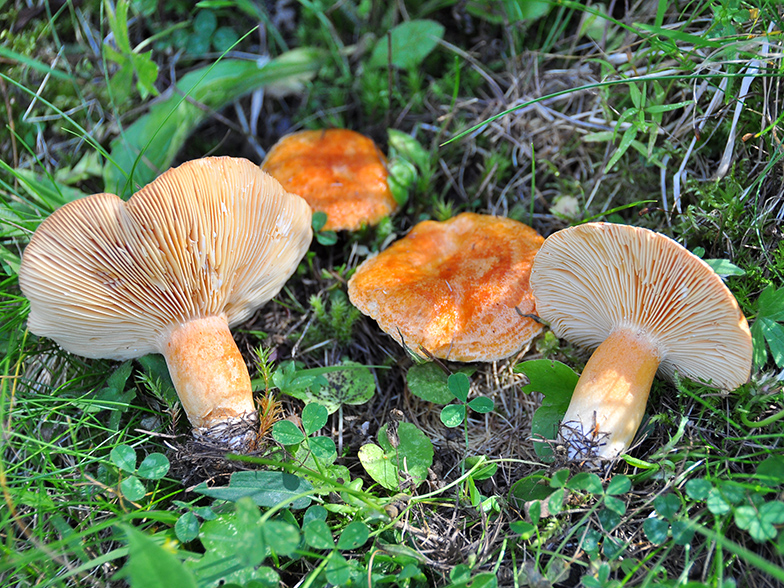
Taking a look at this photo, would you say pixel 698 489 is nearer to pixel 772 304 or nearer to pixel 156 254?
pixel 772 304

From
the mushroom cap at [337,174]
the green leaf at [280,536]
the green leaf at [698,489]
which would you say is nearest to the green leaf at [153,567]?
the green leaf at [280,536]

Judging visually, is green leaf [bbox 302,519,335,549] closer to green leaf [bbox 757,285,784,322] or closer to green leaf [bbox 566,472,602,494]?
green leaf [bbox 566,472,602,494]

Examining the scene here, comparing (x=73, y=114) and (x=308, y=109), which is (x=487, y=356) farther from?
(x=73, y=114)

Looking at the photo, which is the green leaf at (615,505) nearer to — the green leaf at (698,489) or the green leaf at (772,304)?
the green leaf at (698,489)

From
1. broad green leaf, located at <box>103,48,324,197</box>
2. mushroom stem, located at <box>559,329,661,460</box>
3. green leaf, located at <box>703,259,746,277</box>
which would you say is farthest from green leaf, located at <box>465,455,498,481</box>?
broad green leaf, located at <box>103,48,324,197</box>

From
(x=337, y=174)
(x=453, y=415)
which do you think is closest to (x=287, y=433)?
(x=453, y=415)

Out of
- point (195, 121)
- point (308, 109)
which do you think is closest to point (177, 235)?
point (195, 121)

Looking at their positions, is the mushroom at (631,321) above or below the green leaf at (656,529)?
above
